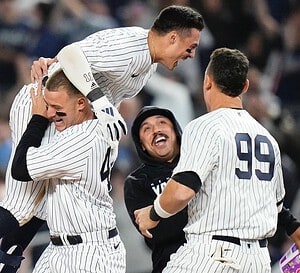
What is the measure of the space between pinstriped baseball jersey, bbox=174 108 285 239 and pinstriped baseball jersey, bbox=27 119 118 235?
1.29 ft

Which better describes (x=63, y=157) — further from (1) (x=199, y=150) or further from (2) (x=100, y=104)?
(1) (x=199, y=150)

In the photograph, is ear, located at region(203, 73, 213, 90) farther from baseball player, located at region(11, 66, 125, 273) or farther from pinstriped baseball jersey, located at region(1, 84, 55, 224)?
pinstriped baseball jersey, located at region(1, 84, 55, 224)

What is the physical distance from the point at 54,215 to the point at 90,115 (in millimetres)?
520

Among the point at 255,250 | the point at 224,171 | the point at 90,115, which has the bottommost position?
the point at 255,250

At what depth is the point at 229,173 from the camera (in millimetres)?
4996

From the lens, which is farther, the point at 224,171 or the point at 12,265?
the point at 12,265

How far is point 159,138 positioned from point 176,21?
2.13 feet

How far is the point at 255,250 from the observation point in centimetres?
511

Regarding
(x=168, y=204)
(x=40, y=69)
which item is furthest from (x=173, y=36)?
(x=168, y=204)

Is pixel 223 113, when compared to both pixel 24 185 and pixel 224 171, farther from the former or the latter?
pixel 24 185

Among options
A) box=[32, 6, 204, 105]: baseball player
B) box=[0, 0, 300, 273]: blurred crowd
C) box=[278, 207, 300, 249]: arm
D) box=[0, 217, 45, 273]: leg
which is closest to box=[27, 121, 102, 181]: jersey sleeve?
box=[32, 6, 204, 105]: baseball player

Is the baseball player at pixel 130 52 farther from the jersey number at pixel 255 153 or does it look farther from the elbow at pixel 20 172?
the jersey number at pixel 255 153

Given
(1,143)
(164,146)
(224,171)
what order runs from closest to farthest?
(224,171), (164,146), (1,143)

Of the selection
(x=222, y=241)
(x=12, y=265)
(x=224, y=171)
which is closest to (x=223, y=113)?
(x=224, y=171)
